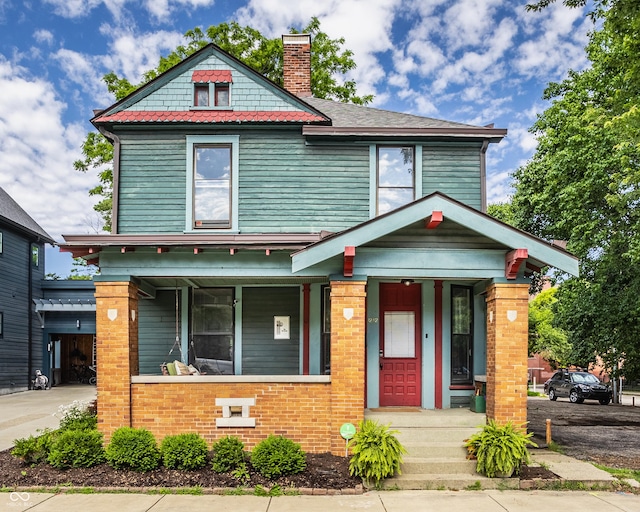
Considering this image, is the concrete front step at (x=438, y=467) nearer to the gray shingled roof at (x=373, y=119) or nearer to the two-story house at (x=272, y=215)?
the two-story house at (x=272, y=215)

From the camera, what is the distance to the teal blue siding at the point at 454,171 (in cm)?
1102

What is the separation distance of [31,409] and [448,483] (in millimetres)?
13853

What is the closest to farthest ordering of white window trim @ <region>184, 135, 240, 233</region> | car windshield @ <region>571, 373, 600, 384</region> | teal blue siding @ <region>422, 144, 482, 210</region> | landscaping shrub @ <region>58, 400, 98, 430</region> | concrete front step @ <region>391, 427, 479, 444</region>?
concrete front step @ <region>391, 427, 479, 444</region>
landscaping shrub @ <region>58, 400, 98, 430</region>
white window trim @ <region>184, 135, 240, 233</region>
teal blue siding @ <region>422, 144, 482, 210</region>
car windshield @ <region>571, 373, 600, 384</region>

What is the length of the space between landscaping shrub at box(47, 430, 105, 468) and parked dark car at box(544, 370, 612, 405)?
21.6 metres

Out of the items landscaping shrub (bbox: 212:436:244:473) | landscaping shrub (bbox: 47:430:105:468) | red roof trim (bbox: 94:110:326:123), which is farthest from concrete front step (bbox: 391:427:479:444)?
red roof trim (bbox: 94:110:326:123)

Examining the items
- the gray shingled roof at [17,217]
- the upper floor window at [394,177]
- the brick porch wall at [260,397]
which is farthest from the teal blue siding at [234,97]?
the gray shingled roof at [17,217]

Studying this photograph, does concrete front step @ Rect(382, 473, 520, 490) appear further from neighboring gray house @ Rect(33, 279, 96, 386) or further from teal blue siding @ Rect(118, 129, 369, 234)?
neighboring gray house @ Rect(33, 279, 96, 386)

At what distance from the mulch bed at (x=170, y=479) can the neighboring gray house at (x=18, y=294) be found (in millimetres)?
15211

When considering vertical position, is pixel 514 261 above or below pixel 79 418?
above

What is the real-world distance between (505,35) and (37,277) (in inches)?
886

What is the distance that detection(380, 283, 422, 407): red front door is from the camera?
10.4 m

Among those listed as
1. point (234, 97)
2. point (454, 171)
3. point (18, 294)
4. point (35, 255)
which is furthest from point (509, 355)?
point (35, 255)

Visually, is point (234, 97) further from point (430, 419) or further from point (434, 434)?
point (434, 434)

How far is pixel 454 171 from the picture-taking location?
436 inches
